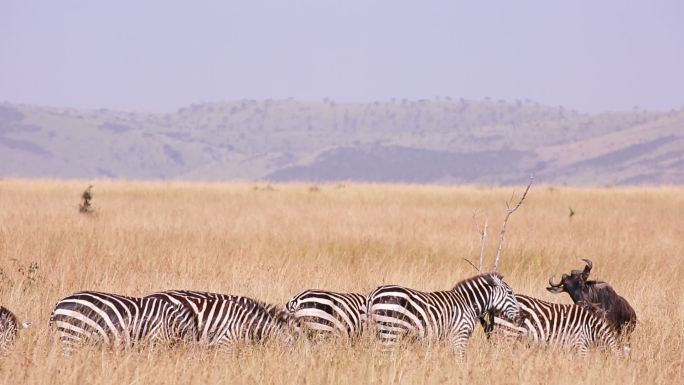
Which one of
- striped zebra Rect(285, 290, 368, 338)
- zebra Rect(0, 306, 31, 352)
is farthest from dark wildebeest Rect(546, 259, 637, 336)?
zebra Rect(0, 306, 31, 352)

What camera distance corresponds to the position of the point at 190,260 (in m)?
16.0

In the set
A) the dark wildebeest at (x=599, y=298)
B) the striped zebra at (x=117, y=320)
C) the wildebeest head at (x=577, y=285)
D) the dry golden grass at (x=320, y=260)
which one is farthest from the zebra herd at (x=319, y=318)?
the wildebeest head at (x=577, y=285)

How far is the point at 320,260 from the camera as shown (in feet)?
55.9

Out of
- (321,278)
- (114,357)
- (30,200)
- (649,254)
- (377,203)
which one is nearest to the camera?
(114,357)

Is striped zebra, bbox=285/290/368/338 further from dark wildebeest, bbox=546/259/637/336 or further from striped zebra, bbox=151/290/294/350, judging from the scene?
dark wildebeest, bbox=546/259/637/336

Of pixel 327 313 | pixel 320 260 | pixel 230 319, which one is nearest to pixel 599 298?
pixel 327 313

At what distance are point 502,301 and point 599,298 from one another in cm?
135

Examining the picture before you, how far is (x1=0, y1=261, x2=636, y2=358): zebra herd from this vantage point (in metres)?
8.70

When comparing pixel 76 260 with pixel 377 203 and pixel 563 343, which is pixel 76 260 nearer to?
pixel 563 343

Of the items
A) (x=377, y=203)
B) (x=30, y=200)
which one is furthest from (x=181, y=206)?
(x=377, y=203)

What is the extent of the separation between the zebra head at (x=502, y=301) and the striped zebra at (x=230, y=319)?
2124mm

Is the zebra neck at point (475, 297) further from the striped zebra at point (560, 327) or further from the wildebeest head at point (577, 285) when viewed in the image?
the wildebeest head at point (577, 285)

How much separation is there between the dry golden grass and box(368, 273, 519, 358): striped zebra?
0.21 m

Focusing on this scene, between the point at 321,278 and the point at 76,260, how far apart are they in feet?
12.9
